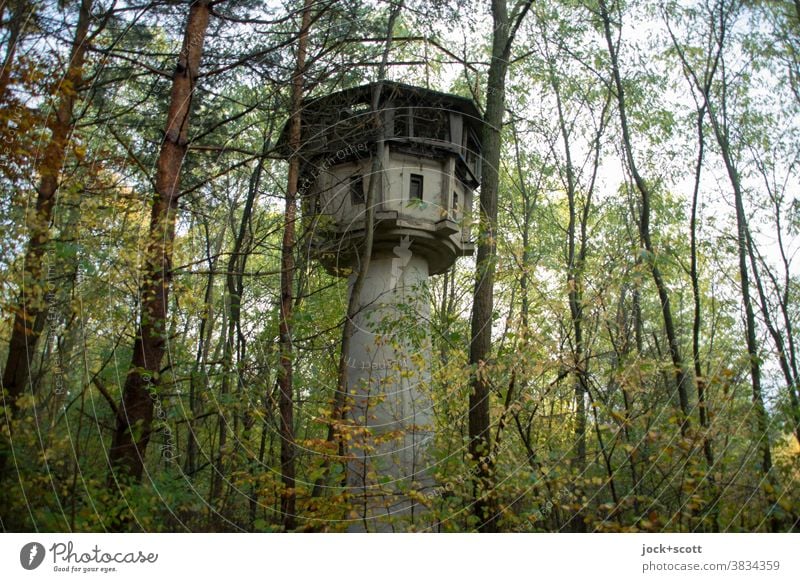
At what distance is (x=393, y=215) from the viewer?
674 centimetres

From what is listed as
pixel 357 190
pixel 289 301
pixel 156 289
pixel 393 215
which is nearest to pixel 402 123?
pixel 357 190

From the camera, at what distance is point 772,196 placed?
15.9 ft

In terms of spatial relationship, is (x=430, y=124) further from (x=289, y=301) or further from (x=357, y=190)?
(x=289, y=301)

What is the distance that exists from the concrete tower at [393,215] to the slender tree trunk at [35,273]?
6.88ft

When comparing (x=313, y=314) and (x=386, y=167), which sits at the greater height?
(x=386, y=167)

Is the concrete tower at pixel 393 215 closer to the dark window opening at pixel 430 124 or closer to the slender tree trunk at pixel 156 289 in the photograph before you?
the dark window opening at pixel 430 124

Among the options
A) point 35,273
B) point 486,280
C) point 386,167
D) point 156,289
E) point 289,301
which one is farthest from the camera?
point 386,167

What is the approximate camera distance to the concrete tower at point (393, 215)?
5.76m

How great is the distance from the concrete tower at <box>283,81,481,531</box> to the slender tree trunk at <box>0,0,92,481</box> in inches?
82.6

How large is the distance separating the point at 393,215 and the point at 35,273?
12.0ft

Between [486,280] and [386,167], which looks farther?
[386,167]

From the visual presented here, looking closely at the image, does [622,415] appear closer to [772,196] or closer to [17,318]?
[772,196]

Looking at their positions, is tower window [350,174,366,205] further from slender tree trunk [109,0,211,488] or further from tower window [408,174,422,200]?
slender tree trunk [109,0,211,488]

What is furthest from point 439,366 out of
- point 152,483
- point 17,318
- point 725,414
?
point 17,318
